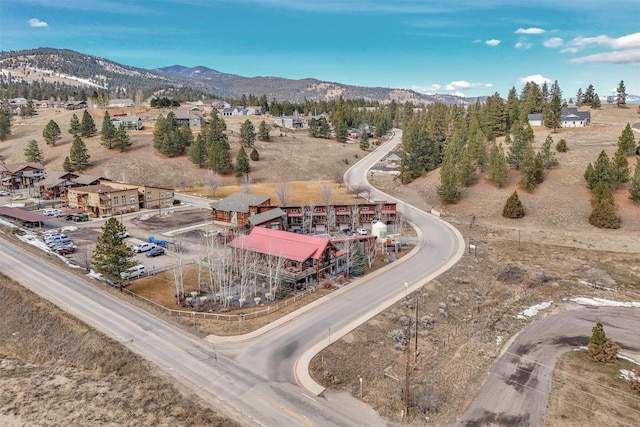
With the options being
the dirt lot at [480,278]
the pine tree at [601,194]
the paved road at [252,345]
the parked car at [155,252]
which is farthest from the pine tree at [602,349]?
the parked car at [155,252]

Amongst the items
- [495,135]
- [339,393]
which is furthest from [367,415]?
[495,135]

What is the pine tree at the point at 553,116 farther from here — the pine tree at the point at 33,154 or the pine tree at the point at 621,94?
the pine tree at the point at 33,154

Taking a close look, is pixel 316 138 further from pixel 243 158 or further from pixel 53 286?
pixel 53 286

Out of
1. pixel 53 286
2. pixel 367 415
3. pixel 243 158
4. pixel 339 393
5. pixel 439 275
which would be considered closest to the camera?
pixel 367 415

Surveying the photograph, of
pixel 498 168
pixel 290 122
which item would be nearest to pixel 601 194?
pixel 498 168

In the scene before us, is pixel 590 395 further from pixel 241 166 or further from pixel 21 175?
pixel 21 175

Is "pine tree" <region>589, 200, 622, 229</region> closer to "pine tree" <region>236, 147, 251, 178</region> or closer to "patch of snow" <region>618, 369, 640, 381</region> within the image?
"patch of snow" <region>618, 369, 640, 381</region>

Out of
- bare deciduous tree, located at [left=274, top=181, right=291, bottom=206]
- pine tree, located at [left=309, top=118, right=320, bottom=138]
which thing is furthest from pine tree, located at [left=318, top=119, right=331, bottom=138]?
bare deciduous tree, located at [left=274, top=181, right=291, bottom=206]
